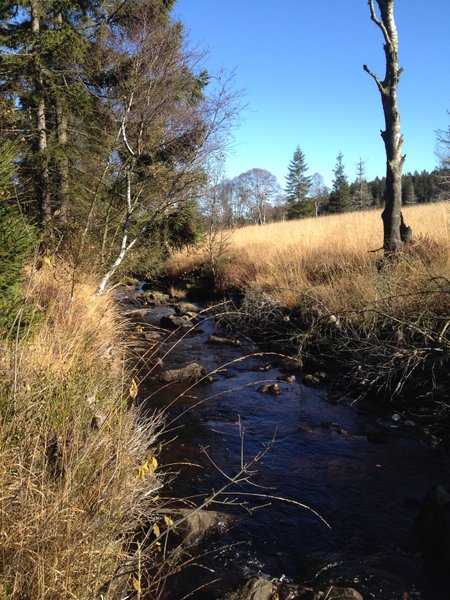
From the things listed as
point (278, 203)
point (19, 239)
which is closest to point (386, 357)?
point (19, 239)

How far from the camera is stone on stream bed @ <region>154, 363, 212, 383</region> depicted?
6490 millimetres

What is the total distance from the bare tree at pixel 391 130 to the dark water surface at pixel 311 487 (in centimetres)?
367

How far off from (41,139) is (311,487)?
1011 cm

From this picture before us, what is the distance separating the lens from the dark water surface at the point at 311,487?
284 cm

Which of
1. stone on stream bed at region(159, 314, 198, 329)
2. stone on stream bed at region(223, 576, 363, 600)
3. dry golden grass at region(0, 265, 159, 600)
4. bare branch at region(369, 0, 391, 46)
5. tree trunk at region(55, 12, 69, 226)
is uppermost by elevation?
bare branch at region(369, 0, 391, 46)

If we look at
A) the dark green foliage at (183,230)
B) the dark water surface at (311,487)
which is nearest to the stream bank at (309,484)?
the dark water surface at (311,487)

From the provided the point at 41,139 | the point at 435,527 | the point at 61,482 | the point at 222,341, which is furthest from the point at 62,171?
the point at 435,527

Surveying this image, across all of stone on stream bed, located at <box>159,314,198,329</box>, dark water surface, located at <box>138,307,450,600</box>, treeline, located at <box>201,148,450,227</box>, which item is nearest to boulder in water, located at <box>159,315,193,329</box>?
stone on stream bed, located at <box>159,314,198,329</box>

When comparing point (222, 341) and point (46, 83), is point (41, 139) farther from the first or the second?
point (222, 341)

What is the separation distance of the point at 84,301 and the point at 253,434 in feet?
9.13

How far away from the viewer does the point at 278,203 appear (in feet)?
186

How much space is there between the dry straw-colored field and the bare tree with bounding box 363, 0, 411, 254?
408 millimetres

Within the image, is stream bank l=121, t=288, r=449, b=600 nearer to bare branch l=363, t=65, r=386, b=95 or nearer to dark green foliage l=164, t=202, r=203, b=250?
bare branch l=363, t=65, r=386, b=95

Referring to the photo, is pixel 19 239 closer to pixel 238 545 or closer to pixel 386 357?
pixel 238 545
